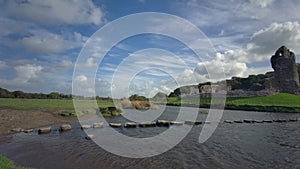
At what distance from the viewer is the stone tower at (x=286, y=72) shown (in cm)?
12595

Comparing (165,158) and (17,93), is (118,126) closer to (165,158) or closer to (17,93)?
(165,158)

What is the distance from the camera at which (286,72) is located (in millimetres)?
129125

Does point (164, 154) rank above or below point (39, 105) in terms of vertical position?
below

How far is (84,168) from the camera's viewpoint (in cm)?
1772

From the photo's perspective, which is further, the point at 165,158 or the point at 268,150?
the point at 268,150

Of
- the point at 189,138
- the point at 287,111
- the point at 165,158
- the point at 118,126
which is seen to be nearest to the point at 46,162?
the point at 165,158

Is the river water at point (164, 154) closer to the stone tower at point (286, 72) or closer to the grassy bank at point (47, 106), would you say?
the grassy bank at point (47, 106)

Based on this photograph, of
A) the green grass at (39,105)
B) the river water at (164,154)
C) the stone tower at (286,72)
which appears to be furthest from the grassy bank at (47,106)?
the stone tower at (286,72)

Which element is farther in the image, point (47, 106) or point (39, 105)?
point (39, 105)

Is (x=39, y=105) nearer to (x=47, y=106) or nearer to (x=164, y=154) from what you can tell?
(x=47, y=106)

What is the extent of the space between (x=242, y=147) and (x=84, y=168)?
18.0 metres

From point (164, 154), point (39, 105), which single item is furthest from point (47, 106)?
point (164, 154)

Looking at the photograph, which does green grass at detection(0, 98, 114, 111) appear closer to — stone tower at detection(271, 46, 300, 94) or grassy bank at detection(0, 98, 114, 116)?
grassy bank at detection(0, 98, 114, 116)

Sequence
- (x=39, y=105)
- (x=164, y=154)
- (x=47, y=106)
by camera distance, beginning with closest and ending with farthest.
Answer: (x=164, y=154), (x=47, y=106), (x=39, y=105)
